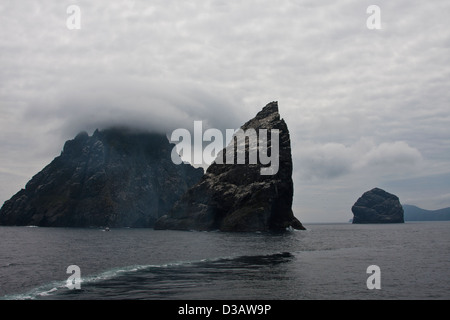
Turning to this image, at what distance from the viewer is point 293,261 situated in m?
63.6

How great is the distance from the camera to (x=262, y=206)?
191 meters

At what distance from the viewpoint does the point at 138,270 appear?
52.4 m
